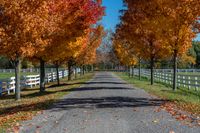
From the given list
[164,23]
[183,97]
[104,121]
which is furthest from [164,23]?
[104,121]

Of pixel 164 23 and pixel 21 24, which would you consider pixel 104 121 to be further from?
pixel 164 23

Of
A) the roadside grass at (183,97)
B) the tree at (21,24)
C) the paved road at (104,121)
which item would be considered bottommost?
the roadside grass at (183,97)

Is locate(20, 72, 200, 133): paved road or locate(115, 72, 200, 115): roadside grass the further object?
locate(115, 72, 200, 115): roadside grass

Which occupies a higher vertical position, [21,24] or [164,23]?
[164,23]

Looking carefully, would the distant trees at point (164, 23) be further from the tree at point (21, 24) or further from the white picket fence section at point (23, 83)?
the white picket fence section at point (23, 83)

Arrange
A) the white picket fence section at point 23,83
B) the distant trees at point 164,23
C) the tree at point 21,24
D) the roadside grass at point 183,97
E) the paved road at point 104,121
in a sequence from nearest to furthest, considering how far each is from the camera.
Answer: the paved road at point 104,121 < the roadside grass at point 183,97 < the tree at point 21,24 < the distant trees at point 164,23 < the white picket fence section at point 23,83

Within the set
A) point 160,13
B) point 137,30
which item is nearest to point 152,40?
point 137,30

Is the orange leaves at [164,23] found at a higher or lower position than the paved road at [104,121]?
higher

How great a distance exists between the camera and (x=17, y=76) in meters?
19.6

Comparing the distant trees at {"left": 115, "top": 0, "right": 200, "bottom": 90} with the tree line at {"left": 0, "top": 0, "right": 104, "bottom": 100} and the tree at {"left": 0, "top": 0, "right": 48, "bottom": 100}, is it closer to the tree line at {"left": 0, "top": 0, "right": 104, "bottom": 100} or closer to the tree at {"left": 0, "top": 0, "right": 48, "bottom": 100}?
the tree line at {"left": 0, "top": 0, "right": 104, "bottom": 100}

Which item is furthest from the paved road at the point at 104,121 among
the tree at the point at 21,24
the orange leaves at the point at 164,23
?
the orange leaves at the point at 164,23


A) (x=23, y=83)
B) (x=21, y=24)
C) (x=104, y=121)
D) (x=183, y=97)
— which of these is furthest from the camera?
(x=23, y=83)

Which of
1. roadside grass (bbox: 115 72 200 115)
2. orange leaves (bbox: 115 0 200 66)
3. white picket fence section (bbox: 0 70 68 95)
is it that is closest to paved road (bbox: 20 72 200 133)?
roadside grass (bbox: 115 72 200 115)

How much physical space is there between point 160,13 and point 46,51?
6.85 metres
